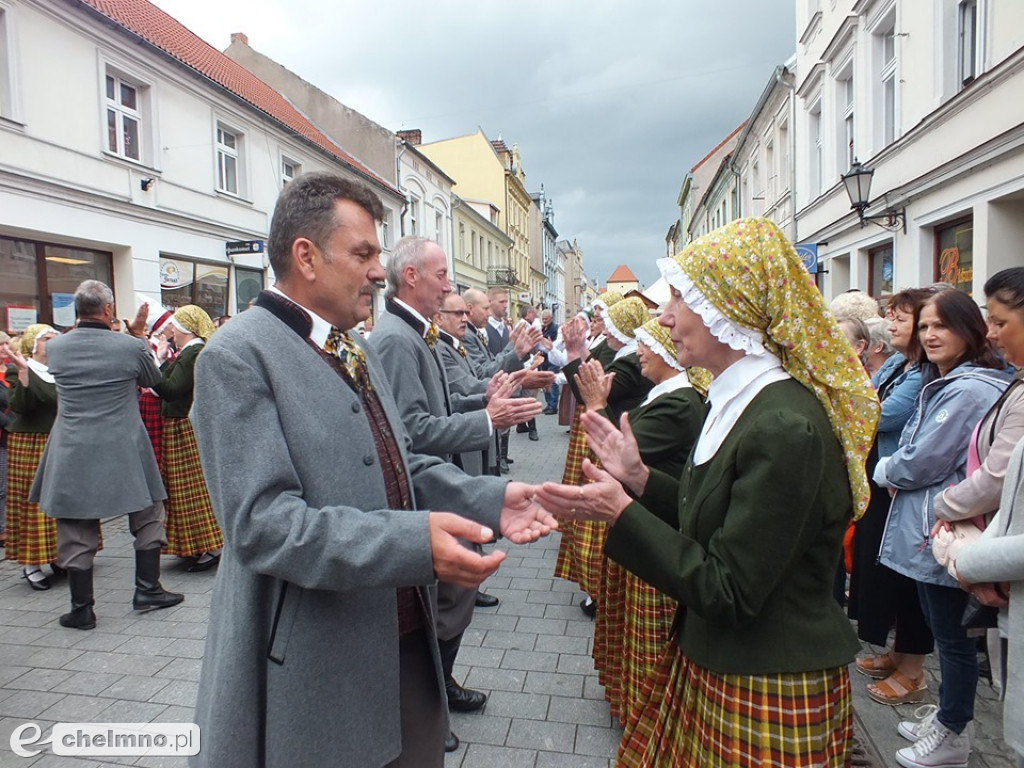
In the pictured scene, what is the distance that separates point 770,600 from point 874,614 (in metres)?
2.38

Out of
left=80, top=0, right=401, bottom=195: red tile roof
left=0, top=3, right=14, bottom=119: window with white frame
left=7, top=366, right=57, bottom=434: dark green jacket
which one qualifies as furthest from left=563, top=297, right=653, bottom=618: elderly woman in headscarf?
left=80, top=0, right=401, bottom=195: red tile roof

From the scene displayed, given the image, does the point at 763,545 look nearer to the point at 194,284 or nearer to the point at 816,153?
the point at 194,284

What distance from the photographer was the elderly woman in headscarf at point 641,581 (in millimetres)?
2699

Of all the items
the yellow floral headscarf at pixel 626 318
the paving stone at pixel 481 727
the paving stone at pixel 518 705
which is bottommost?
the paving stone at pixel 481 727

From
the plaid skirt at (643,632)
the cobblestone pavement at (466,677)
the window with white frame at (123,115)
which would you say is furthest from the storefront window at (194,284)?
the plaid skirt at (643,632)

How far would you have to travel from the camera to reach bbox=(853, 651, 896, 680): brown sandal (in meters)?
3.55

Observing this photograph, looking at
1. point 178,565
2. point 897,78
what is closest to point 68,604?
point 178,565

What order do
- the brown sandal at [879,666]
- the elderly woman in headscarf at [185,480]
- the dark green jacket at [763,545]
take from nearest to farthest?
the dark green jacket at [763,545] → the brown sandal at [879,666] → the elderly woman in headscarf at [185,480]

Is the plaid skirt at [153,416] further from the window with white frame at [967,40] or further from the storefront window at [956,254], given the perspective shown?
the window with white frame at [967,40]

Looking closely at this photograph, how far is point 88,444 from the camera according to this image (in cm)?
425

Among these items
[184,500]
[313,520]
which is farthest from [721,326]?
[184,500]

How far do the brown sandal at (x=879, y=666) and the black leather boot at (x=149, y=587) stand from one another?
442 cm

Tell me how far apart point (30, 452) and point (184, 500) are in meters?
1.16

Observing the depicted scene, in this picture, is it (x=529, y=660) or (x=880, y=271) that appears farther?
(x=880, y=271)
